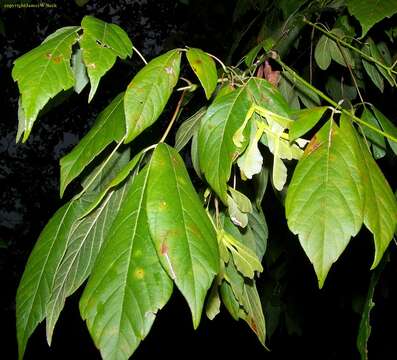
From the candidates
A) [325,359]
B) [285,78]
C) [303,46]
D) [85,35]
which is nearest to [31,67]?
[85,35]

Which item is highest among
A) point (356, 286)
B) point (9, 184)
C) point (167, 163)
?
point (167, 163)

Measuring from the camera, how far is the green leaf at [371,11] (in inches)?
36.2

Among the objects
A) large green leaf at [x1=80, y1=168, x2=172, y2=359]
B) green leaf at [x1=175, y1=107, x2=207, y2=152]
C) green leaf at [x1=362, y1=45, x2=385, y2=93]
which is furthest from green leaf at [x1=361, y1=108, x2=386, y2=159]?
large green leaf at [x1=80, y1=168, x2=172, y2=359]

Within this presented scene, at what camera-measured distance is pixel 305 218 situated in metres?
0.53

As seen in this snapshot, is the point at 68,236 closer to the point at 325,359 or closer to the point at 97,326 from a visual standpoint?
the point at 97,326

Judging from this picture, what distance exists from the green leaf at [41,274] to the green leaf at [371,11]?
0.62 metres

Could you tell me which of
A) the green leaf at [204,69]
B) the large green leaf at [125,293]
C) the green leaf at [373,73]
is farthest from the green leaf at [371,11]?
the large green leaf at [125,293]

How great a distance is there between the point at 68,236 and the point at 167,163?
197 mm

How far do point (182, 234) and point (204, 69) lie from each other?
0.76 ft

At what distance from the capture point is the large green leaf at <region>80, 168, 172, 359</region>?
0.52 metres

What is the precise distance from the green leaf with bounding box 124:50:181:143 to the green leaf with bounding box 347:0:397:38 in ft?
1.49

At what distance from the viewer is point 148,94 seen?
61 centimetres

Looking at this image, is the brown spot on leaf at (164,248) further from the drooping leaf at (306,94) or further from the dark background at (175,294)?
the dark background at (175,294)

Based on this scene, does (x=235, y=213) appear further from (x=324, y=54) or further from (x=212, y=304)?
(x=324, y=54)
